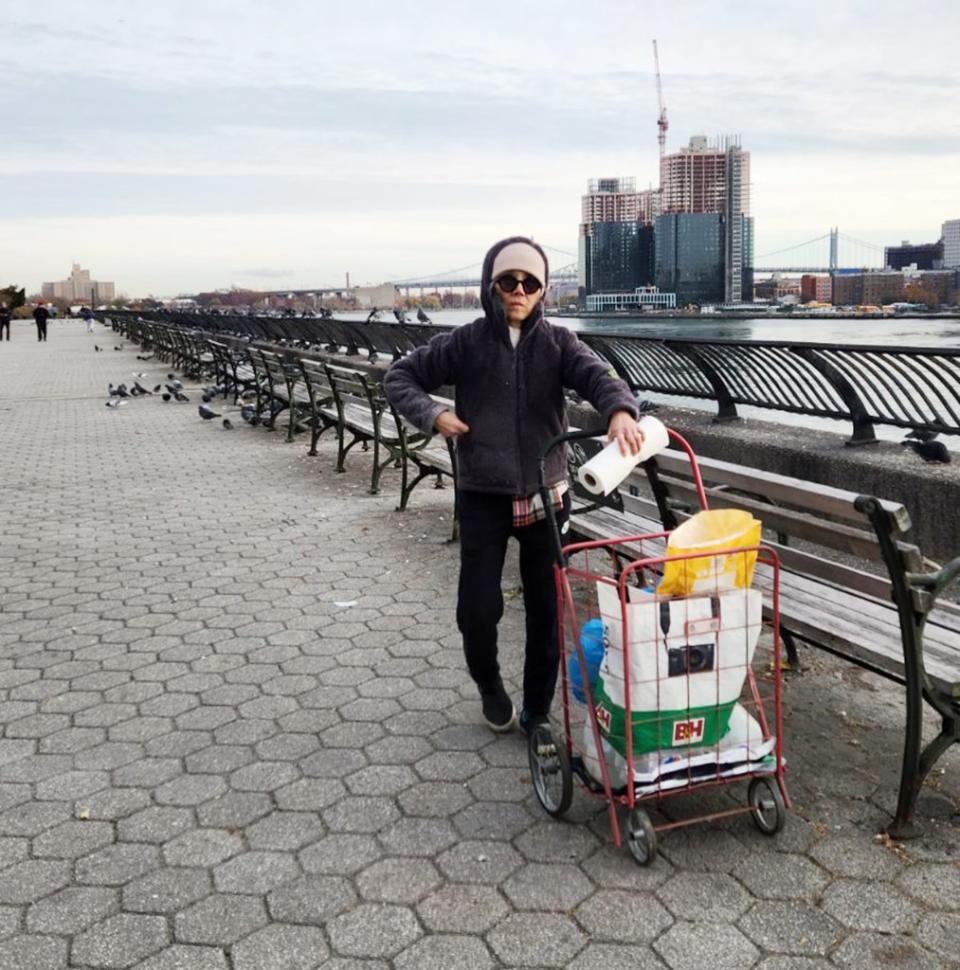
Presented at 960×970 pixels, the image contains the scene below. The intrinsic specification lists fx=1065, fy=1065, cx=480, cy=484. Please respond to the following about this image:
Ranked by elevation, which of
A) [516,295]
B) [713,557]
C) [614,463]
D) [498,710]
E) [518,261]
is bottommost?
[498,710]

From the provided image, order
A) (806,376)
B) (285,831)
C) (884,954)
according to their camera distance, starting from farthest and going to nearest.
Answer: (806,376) → (285,831) → (884,954)

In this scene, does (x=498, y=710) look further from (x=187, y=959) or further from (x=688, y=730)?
(x=187, y=959)

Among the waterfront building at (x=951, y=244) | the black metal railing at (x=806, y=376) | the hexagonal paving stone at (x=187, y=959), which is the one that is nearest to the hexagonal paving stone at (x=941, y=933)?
the hexagonal paving stone at (x=187, y=959)

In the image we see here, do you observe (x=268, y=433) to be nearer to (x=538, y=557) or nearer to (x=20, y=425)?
(x=20, y=425)

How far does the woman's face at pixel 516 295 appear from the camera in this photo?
3287 millimetres

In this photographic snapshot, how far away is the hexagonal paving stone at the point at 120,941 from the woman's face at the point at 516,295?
6.52ft

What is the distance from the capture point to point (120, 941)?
2635mm

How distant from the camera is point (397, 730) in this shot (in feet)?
12.7

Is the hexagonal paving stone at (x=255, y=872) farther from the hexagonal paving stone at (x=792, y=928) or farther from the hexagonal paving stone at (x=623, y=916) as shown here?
the hexagonal paving stone at (x=792, y=928)

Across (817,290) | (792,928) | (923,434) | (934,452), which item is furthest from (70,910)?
(817,290)

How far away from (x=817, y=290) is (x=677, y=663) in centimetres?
3307

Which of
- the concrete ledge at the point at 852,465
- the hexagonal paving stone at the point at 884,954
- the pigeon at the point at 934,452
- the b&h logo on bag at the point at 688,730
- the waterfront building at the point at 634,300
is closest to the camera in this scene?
the hexagonal paving stone at the point at 884,954

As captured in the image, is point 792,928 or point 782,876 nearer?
point 792,928

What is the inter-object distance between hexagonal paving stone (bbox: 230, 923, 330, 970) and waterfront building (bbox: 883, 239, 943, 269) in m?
25.4
